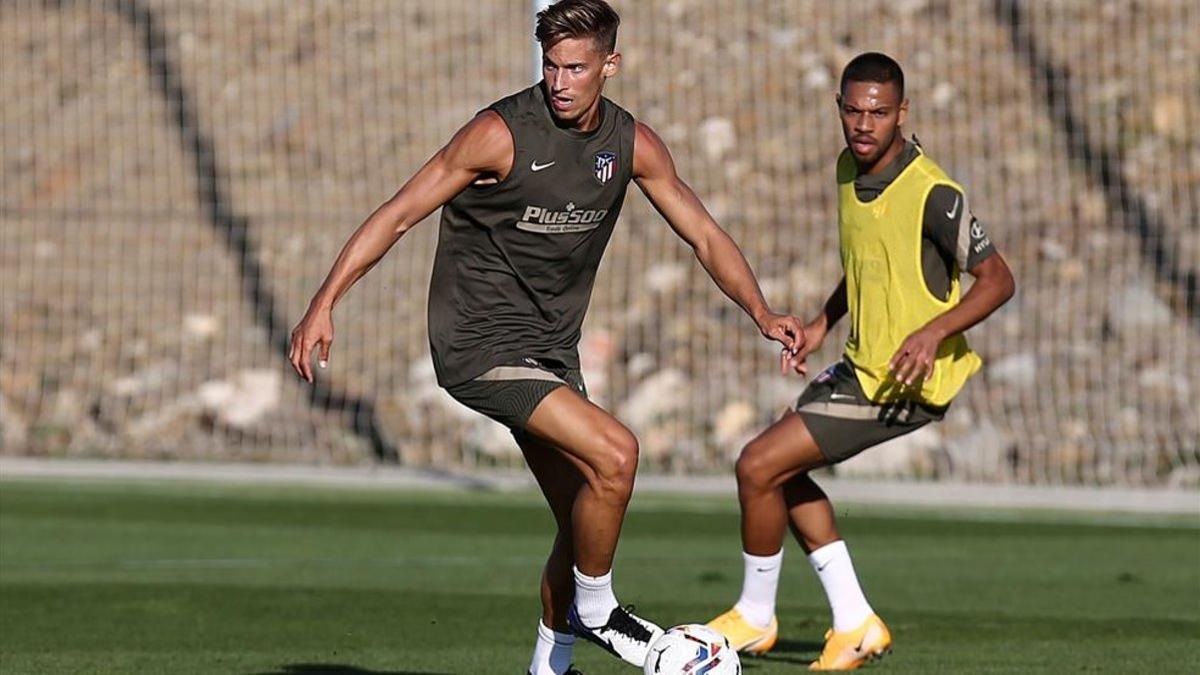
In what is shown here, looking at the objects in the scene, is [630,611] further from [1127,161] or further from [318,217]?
[1127,161]

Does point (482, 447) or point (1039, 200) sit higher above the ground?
point (1039, 200)

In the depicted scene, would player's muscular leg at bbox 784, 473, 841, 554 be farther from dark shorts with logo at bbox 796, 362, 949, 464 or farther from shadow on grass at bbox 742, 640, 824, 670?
shadow on grass at bbox 742, 640, 824, 670

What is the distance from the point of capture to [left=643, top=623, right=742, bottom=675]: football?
Answer: 6.86 m

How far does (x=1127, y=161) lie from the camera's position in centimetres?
2197

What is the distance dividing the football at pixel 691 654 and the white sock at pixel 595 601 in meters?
0.22

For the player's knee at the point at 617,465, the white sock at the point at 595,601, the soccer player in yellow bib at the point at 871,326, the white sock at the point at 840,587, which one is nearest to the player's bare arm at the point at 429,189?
the player's knee at the point at 617,465

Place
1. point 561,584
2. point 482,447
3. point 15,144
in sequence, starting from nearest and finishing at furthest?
1. point 561,584
2. point 482,447
3. point 15,144

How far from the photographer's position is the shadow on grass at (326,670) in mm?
8086

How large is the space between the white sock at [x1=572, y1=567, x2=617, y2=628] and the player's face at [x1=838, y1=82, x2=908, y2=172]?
2.27 metres

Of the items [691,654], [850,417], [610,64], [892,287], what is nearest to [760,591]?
[850,417]

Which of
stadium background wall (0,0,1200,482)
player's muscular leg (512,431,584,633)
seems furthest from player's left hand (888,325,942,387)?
stadium background wall (0,0,1200,482)

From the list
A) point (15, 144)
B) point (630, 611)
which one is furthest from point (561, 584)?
point (15, 144)

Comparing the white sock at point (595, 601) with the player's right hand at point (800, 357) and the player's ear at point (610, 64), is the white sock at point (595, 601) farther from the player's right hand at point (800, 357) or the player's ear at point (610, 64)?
the player's ear at point (610, 64)

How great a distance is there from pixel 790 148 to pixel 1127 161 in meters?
3.26
